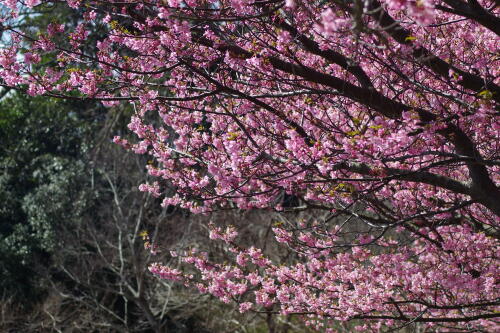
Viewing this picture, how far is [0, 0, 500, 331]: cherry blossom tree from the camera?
3.08 m

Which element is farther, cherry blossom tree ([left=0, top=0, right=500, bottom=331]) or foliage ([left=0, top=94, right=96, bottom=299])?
foliage ([left=0, top=94, right=96, bottom=299])

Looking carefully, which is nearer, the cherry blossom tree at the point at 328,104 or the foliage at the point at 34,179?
the cherry blossom tree at the point at 328,104

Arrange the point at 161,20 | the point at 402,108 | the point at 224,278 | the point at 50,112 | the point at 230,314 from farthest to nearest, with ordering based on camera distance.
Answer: the point at 50,112
the point at 230,314
the point at 224,278
the point at 161,20
the point at 402,108

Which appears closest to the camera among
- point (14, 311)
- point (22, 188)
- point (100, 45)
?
point (100, 45)

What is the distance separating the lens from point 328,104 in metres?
4.38

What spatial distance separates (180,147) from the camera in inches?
182

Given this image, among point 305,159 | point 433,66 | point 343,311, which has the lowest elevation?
point 343,311

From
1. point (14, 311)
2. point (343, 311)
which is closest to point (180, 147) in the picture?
point (343, 311)

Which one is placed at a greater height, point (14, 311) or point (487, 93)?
point (487, 93)

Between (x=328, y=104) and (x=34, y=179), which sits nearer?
(x=328, y=104)

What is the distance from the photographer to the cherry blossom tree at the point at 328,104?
3.08m

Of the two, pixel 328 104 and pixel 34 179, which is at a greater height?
pixel 34 179

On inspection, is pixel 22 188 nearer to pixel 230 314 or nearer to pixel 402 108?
pixel 230 314

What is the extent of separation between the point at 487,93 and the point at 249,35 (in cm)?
172
